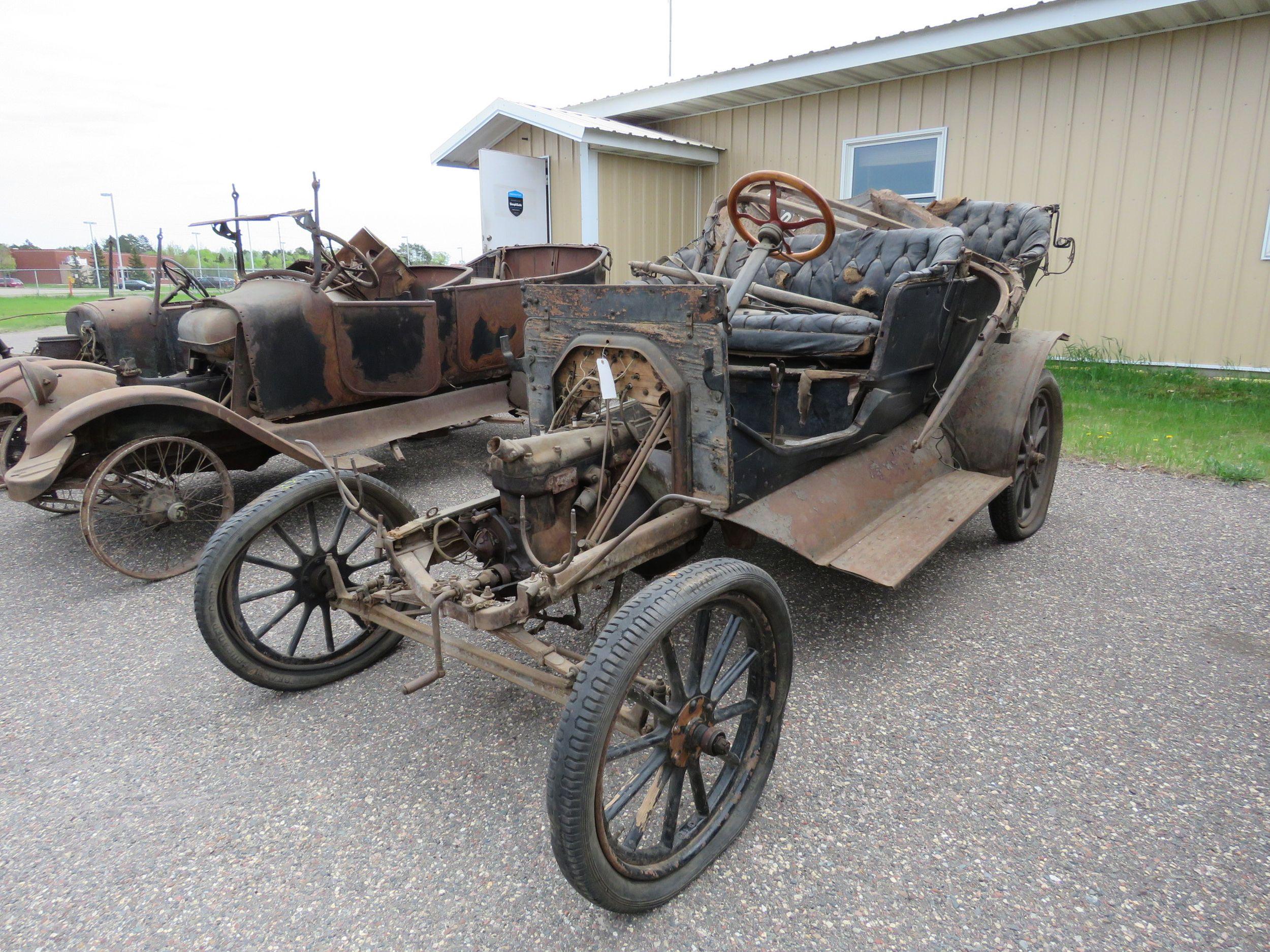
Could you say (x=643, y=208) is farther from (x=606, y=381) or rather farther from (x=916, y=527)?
(x=606, y=381)

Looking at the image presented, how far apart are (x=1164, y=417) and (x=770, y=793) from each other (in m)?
5.50

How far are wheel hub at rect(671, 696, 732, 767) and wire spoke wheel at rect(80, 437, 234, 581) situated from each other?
2.84 m

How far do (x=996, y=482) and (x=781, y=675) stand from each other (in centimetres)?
203

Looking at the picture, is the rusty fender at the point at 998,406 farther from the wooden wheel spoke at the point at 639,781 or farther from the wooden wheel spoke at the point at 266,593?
the wooden wheel spoke at the point at 266,593

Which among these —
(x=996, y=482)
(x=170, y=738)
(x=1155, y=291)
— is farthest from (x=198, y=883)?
(x=1155, y=291)

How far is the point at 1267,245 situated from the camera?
6.34 metres

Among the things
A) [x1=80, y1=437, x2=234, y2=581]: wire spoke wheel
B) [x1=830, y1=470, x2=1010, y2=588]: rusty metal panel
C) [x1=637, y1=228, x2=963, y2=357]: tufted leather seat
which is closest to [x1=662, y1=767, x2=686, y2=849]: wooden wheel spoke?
[x1=830, y1=470, x2=1010, y2=588]: rusty metal panel

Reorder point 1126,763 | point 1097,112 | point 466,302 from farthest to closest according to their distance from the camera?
point 1097,112 → point 466,302 → point 1126,763

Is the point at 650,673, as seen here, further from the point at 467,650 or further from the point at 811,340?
the point at 811,340

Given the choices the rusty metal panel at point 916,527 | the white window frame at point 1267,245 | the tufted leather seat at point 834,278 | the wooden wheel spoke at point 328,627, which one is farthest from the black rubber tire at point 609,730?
the white window frame at point 1267,245

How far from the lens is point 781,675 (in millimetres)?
2033

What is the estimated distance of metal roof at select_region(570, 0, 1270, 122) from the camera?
20.1ft

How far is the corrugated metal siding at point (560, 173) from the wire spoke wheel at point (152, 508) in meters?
5.60

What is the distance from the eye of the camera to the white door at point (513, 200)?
8.55 meters
